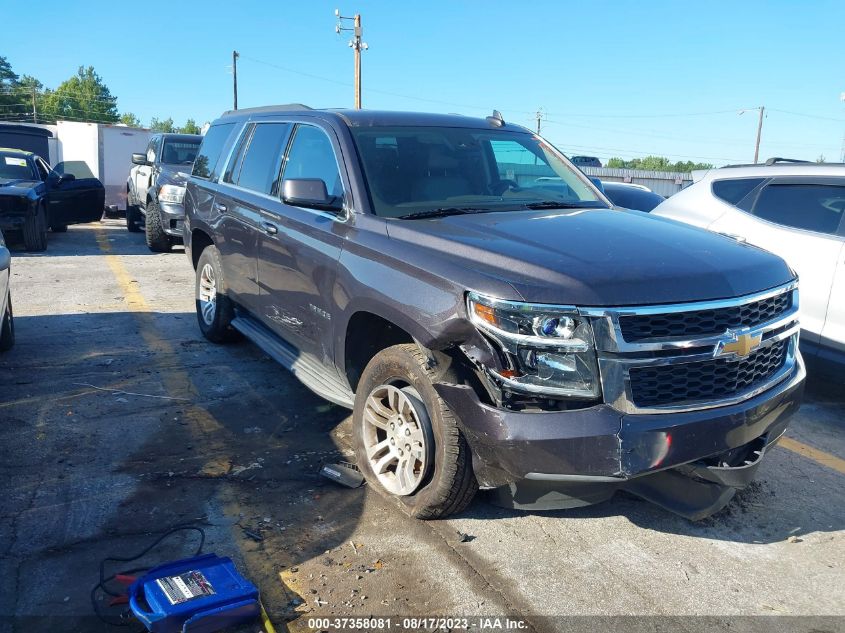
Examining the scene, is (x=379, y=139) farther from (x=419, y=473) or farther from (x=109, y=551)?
(x=109, y=551)

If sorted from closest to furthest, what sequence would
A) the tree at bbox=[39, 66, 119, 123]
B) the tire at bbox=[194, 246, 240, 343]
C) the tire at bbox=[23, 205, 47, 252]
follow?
the tire at bbox=[194, 246, 240, 343], the tire at bbox=[23, 205, 47, 252], the tree at bbox=[39, 66, 119, 123]

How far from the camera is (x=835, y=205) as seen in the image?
5.69 meters

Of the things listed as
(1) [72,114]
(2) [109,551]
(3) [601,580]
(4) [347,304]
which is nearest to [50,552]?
(2) [109,551]

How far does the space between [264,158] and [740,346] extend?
144 inches

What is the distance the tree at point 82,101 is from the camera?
9575cm

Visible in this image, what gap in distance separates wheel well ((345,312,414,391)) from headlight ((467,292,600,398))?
969 mm

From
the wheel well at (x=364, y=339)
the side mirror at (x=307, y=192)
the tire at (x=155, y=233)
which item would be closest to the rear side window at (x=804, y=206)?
the wheel well at (x=364, y=339)

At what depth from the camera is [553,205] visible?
4.34m

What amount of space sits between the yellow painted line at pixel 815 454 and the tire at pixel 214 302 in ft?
14.4

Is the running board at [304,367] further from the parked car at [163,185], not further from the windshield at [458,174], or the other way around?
the parked car at [163,185]

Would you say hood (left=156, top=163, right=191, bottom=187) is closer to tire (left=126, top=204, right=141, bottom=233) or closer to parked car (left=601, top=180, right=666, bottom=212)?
tire (left=126, top=204, right=141, bottom=233)

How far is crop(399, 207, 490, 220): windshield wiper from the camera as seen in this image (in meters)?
3.94

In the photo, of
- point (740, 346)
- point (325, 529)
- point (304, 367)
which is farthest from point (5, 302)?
point (740, 346)

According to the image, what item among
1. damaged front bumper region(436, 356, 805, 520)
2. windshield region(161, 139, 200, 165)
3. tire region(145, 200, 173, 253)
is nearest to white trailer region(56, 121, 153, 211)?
windshield region(161, 139, 200, 165)
